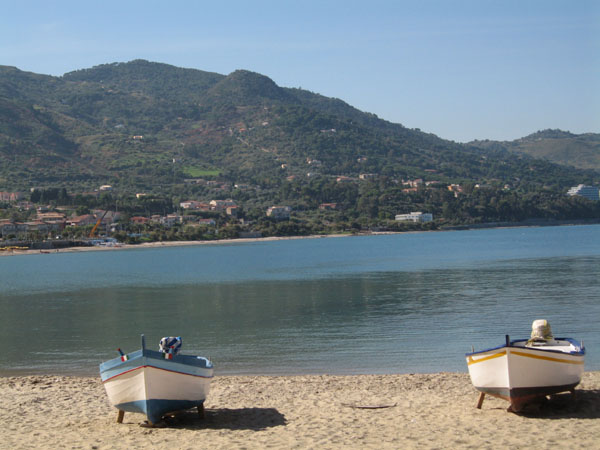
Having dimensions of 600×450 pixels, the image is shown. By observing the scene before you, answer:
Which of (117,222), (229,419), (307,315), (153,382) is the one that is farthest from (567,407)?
(117,222)

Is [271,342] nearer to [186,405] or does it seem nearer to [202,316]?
[202,316]

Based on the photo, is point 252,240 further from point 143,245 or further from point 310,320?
point 310,320

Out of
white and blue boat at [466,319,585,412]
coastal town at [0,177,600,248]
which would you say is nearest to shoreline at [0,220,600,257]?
coastal town at [0,177,600,248]

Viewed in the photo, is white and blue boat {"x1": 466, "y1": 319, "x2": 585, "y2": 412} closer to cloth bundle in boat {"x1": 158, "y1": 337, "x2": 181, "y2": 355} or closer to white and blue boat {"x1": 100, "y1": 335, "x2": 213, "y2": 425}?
white and blue boat {"x1": 100, "y1": 335, "x2": 213, "y2": 425}

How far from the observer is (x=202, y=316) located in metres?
27.7

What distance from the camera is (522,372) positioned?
35.0ft

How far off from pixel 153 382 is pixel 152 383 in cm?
2

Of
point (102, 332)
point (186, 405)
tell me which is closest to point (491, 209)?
point (102, 332)

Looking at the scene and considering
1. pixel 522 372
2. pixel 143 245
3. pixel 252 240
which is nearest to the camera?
pixel 522 372

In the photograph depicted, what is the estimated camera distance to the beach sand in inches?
387

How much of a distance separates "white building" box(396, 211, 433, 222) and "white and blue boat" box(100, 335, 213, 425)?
140 m

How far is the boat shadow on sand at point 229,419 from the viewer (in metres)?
10.9

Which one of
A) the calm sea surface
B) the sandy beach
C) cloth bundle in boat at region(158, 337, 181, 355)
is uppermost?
cloth bundle in boat at region(158, 337, 181, 355)

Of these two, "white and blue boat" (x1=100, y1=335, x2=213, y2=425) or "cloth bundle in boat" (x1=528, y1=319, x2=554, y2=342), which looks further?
"cloth bundle in boat" (x1=528, y1=319, x2=554, y2=342)
